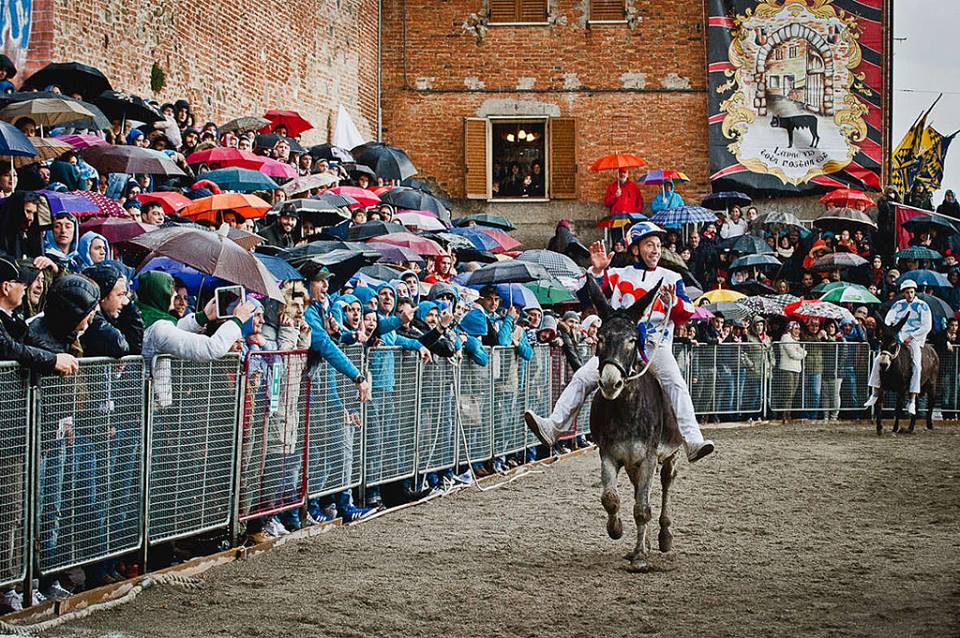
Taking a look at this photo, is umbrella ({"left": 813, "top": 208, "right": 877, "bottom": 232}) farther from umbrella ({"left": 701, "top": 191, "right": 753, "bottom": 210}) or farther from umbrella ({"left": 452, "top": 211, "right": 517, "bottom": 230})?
umbrella ({"left": 452, "top": 211, "right": 517, "bottom": 230})

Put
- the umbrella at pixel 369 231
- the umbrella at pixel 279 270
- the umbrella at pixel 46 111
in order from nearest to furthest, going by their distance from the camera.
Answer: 1. the umbrella at pixel 279 270
2. the umbrella at pixel 46 111
3. the umbrella at pixel 369 231

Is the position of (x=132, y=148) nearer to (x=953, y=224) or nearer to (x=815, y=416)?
(x=815, y=416)

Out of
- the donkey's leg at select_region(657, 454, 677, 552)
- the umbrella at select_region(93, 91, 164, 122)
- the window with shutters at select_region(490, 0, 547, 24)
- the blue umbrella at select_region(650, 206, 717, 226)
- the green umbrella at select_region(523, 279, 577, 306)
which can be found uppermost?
the window with shutters at select_region(490, 0, 547, 24)

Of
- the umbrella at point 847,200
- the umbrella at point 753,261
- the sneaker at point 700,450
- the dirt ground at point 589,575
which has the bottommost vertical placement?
the dirt ground at point 589,575

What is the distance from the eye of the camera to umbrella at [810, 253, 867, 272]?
1042 inches

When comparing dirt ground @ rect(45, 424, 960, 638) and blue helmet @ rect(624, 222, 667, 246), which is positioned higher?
blue helmet @ rect(624, 222, 667, 246)

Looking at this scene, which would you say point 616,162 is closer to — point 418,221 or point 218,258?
point 418,221

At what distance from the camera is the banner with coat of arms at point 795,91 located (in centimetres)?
3231

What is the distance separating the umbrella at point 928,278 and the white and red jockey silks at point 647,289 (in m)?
16.1

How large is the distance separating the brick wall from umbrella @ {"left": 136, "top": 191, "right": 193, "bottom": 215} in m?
4.72

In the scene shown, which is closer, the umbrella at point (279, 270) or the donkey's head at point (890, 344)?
the umbrella at point (279, 270)

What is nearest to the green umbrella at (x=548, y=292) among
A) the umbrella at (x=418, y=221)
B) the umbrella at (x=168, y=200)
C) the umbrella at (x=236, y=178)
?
the umbrella at (x=418, y=221)

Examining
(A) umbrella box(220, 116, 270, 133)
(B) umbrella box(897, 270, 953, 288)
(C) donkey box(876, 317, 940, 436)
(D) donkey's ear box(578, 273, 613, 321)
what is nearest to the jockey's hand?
(D) donkey's ear box(578, 273, 613, 321)

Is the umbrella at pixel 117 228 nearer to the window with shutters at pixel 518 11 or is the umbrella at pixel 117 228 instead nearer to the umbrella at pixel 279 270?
the umbrella at pixel 279 270
